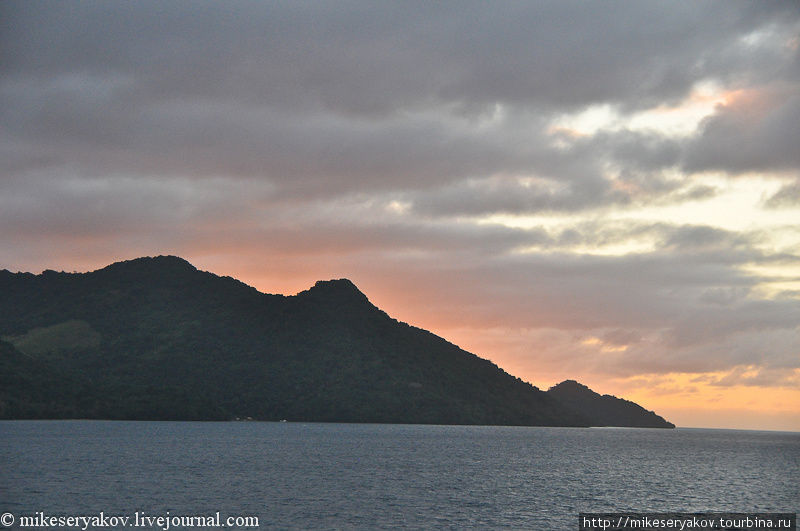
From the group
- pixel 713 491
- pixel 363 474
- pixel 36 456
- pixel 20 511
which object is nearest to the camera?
pixel 20 511

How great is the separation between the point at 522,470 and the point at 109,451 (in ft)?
311

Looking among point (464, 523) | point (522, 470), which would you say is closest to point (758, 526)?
point (464, 523)

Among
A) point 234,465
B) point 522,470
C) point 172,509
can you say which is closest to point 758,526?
point 172,509

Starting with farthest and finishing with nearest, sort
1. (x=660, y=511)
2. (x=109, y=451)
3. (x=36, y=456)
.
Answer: (x=109, y=451) < (x=36, y=456) < (x=660, y=511)

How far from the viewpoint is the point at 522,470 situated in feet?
560

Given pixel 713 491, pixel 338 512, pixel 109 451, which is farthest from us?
pixel 109 451

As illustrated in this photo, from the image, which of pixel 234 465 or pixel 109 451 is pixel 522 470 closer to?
pixel 234 465

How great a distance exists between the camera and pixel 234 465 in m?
156

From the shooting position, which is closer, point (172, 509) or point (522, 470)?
point (172, 509)

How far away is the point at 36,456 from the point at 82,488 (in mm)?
59956

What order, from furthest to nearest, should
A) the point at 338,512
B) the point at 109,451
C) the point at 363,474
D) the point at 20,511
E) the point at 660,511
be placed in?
the point at 109,451 → the point at 363,474 → the point at 660,511 → the point at 338,512 → the point at 20,511

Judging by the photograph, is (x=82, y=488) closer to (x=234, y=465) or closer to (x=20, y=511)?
(x=20, y=511)

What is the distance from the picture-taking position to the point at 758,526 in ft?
302

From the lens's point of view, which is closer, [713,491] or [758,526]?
[758,526]
